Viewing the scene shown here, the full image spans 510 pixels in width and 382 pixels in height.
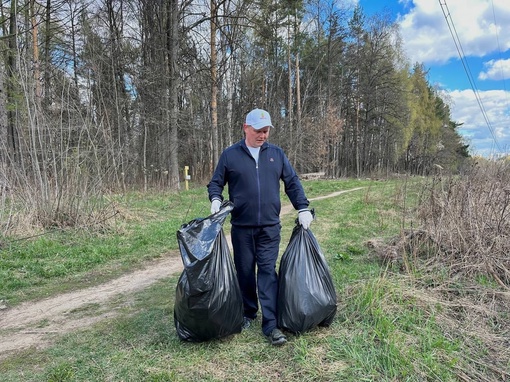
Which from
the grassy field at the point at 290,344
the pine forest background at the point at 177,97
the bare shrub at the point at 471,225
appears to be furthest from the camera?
the pine forest background at the point at 177,97

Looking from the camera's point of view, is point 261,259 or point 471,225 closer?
point 261,259

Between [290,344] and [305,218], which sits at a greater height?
[305,218]

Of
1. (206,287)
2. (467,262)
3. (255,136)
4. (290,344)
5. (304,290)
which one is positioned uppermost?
(255,136)

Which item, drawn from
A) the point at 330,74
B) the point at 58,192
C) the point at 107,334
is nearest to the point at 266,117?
the point at 107,334

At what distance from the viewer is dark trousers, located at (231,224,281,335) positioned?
2.75m

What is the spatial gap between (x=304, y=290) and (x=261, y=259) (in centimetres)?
40

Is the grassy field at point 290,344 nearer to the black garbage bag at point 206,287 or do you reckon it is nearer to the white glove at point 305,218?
the black garbage bag at point 206,287

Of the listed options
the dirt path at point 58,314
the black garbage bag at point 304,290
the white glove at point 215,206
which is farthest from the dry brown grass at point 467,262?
the dirt path at point 58,314

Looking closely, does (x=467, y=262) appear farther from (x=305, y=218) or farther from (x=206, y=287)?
(x=206, y=287)

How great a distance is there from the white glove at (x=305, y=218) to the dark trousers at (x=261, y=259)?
0.19m

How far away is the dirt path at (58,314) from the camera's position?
9.39 feet

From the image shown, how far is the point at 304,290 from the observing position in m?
2.61

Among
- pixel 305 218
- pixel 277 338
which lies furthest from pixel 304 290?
pixel 305 218

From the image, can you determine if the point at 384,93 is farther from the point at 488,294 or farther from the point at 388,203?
the point at 488,294
